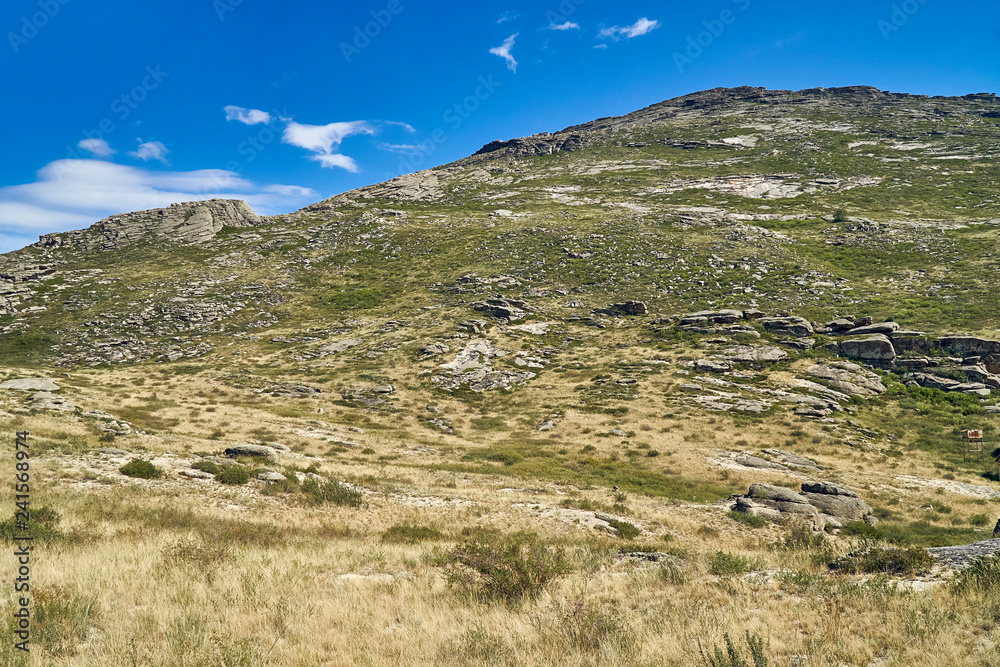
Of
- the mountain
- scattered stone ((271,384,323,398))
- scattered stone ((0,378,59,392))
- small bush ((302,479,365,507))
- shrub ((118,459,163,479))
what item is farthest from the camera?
scattered stone ((271,384,323,398))

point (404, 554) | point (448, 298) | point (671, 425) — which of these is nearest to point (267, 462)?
point (404, 554)

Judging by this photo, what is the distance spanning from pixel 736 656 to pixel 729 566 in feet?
15.2

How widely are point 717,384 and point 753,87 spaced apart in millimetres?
161564

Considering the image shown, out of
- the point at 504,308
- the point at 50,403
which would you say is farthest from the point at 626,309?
the point at 50,403

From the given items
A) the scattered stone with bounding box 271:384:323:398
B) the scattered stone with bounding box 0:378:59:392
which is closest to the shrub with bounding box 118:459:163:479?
the scattered stone with bounding box 0:378:59:392

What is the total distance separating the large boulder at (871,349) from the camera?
37531 mm

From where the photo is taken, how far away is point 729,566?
9.10m

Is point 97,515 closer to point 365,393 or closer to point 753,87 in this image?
point 365,393

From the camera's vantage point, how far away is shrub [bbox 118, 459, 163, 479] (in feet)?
50.1

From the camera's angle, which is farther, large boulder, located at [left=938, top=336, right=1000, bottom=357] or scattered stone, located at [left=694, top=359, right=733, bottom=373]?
scattered stone, located at [left=694, top=359, right=733, bottom=373]

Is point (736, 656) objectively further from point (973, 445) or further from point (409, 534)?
point (973, 445)

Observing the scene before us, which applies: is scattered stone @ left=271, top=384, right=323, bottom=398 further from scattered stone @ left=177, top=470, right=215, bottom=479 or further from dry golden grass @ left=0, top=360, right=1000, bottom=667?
scattered stone @ left=177, top=470, right=215, bottom=479

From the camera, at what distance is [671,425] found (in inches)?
1197

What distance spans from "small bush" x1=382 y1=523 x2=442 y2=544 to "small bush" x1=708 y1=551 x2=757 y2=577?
24.2ft
